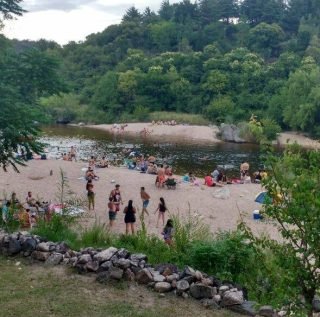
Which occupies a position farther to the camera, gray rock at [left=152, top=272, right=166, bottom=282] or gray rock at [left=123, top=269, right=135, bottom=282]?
gray rock at [left=123, top=269, right=135, bottom=282]

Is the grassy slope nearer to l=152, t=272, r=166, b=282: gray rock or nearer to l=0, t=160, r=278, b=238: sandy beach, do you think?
l=152, t=272, r=166, b=282: gray rock

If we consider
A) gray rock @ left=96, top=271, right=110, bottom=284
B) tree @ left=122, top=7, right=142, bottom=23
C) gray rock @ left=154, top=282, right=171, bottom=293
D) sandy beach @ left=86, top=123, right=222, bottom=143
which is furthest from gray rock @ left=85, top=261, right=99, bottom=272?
tree @ left=122, top=7, right=142, bottom=23

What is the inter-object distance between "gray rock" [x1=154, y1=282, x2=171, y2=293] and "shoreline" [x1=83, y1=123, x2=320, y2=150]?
42.0 meters

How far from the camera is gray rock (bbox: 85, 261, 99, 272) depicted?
9.99 metres

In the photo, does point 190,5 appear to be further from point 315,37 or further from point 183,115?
point 183,115

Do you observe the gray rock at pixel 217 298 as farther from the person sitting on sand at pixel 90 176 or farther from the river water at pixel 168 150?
the river water at pixel 168 150

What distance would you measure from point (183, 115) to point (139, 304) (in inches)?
2292

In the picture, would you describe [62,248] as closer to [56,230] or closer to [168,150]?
[56,230]

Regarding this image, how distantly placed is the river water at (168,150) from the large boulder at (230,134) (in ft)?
7.60

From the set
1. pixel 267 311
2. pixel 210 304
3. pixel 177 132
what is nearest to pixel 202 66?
pixel 177 132

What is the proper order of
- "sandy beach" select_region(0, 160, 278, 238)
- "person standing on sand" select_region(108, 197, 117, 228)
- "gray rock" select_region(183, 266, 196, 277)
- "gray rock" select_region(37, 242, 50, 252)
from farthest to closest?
1. "sandy beach" select_region(0, 160, 278, 238)
2. "person standing on sand" select_region(108, 197, 117, 228)
3. "gray rock" select_region(37, 242, 50, 252)
4. "gray rock" select_region(183, 266, 196, 277)

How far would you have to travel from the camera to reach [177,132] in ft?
189

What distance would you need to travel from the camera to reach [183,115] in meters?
66.3

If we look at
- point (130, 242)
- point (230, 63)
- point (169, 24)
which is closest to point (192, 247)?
point (130, 242)
